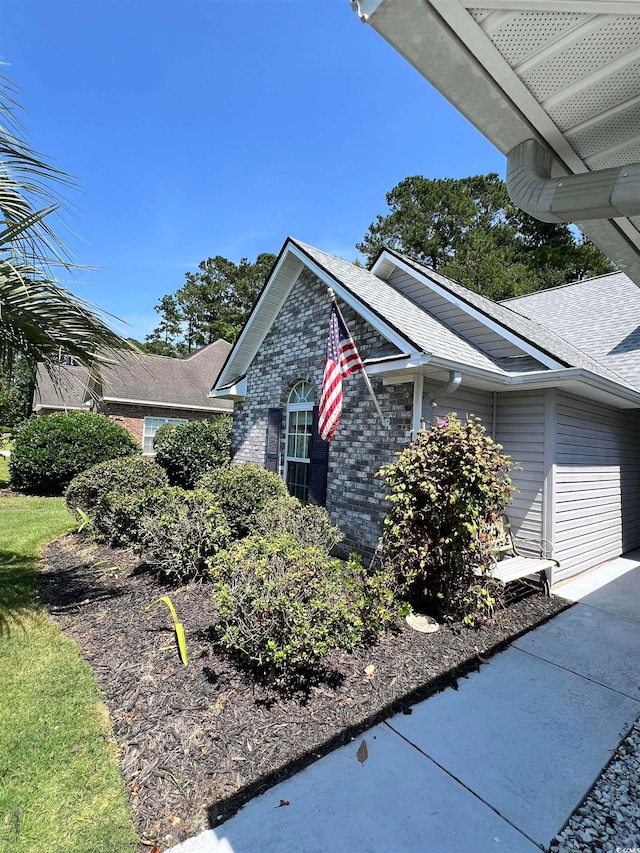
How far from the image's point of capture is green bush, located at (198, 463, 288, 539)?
672 cm

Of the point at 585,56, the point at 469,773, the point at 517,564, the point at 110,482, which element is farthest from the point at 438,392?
the point at 110,482

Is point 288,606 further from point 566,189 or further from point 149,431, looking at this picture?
point 149,431

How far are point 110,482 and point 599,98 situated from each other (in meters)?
8.17

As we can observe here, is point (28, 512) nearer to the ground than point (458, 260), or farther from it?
nearer to the ground

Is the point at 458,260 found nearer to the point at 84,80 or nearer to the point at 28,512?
the point at 84,80

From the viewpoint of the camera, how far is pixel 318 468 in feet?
24.9

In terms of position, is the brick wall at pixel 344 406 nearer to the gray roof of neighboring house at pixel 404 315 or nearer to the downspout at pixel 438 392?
the downspout at pixel 438 392

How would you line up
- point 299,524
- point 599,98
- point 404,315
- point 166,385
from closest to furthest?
1. point 599,98
2. point 299,524
3. point 404,315
4. point 166,385

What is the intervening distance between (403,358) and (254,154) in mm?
7339

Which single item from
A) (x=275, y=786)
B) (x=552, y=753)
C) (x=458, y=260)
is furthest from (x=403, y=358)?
(x=458, y=260)

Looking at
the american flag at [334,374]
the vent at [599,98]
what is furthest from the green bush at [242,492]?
the vent at [599,98]

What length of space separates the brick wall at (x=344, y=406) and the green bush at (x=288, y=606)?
221 centimetres

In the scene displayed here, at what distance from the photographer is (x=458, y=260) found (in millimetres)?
24188

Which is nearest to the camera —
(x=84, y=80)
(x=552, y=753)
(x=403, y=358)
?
(x=552, y=753)
